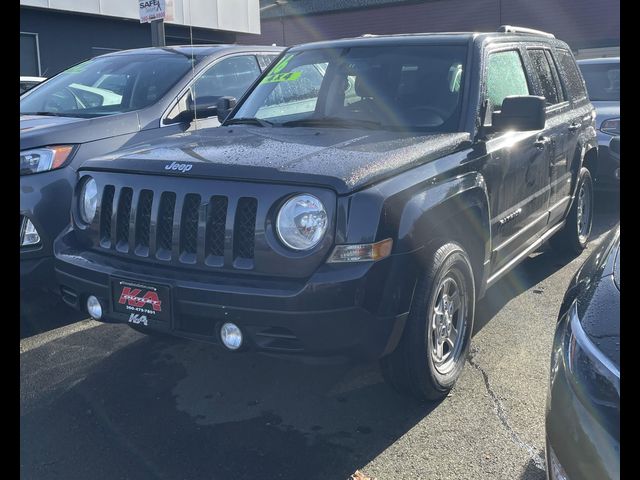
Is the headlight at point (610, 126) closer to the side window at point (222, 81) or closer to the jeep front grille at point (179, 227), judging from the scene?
the side window at point (222, 81)

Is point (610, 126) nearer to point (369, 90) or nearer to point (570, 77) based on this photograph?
point (570, 77)

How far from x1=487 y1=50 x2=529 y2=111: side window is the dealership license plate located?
232 cm

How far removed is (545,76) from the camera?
17.0 feet

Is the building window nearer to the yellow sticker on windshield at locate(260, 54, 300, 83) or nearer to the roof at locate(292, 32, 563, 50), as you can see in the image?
the yellow sticker on windshield at locate(260, 54, 300, 83)

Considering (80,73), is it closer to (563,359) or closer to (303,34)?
(563,359)

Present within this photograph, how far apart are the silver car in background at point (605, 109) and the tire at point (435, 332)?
174 inches

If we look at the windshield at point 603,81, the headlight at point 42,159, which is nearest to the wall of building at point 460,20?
the windshield at point 603,81

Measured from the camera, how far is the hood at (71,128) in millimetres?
4598

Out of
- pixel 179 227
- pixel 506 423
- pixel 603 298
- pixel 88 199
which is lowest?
pixel 506 423

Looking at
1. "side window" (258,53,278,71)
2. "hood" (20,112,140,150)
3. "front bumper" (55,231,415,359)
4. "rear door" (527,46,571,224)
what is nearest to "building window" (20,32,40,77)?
"side window" (258,53,278,71)

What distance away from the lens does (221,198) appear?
3.18 meters

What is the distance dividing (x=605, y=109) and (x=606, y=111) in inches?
4.2

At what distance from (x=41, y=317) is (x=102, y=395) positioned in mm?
1495

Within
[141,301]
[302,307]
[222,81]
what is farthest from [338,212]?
[222,81]
